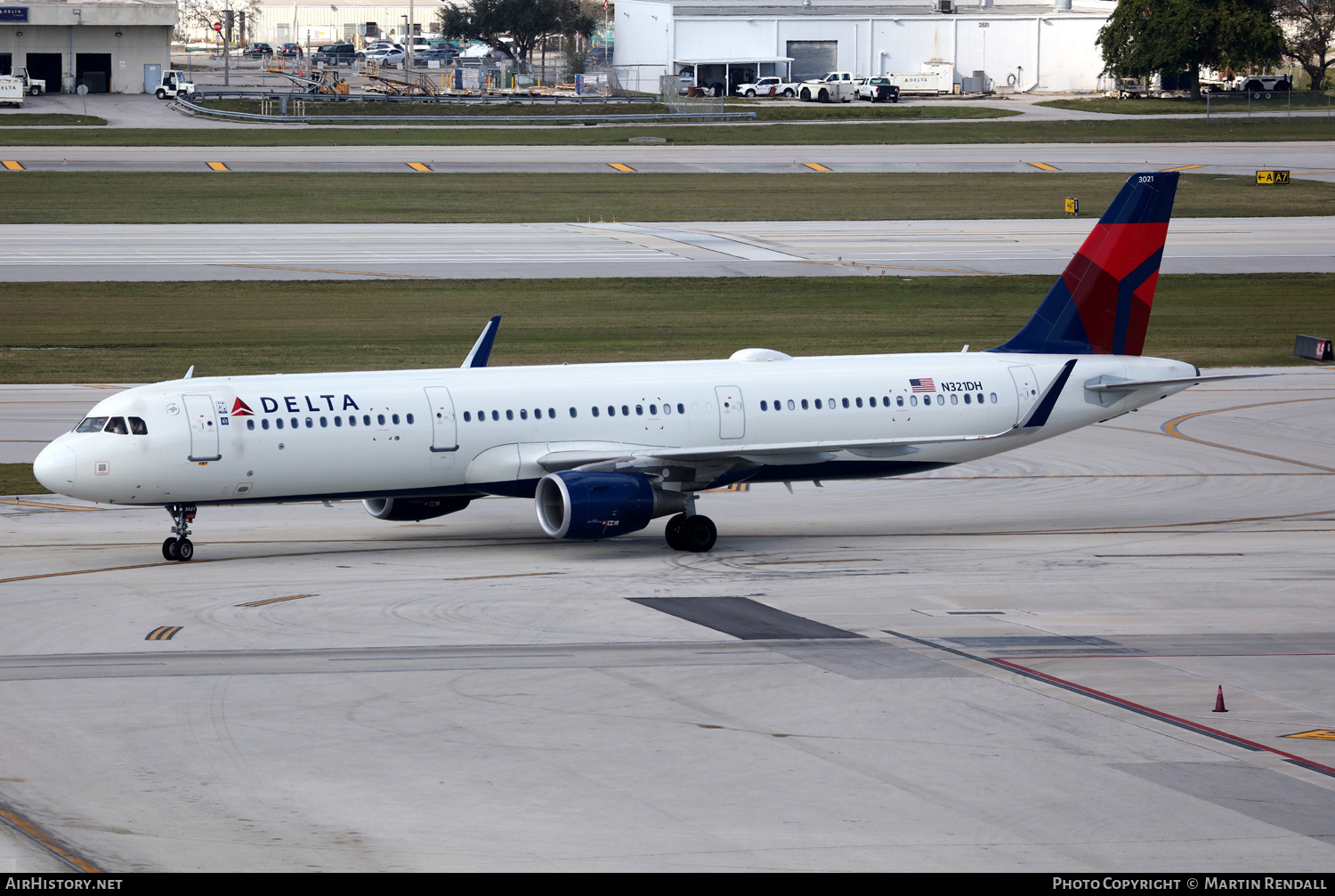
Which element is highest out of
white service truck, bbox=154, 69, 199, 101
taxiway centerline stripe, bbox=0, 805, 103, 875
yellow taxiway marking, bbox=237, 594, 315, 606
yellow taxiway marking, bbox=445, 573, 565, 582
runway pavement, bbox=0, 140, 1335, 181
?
white service truck, bbox=154, 69, 199, 101

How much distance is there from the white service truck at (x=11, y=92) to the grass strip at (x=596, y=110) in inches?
610

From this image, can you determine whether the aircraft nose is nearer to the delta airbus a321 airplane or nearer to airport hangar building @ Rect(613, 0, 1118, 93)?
the delta airbus a321 airplane

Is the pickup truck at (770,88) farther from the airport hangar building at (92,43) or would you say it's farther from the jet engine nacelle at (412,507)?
the jet engine nacelle at (412,507)

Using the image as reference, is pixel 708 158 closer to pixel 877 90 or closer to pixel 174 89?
pixel 877 90

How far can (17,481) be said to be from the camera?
141ft

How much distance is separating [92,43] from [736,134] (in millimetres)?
70667

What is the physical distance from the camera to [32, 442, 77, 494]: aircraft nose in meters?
33.2

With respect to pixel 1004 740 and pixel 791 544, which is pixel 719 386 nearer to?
pixel 791 544

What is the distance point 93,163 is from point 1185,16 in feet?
296

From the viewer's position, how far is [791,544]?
3756 cm

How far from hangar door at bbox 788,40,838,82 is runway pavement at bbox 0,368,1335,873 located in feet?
469

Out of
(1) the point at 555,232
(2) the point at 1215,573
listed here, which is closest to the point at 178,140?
(1) the point at 555,232

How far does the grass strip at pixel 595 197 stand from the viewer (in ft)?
310

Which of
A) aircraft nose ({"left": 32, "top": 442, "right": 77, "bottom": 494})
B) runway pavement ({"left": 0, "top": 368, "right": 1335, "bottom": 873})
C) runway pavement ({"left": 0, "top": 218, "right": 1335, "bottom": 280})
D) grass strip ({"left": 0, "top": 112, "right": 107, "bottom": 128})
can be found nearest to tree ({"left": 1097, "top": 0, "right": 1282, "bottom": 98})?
runway pavement ({"left": 0, "top": 218, "right": 1335, "bottom": 280})
